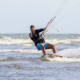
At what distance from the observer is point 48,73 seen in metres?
5.40

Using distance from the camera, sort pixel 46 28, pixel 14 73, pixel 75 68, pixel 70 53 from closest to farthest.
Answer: pixel 14 73
pixel 75 68
pixel 46 28
pixel 70 53

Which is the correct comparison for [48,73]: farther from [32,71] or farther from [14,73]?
[14,73]

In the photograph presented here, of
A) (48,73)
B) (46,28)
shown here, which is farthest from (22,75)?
(46,28)

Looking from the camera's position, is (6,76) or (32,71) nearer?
(6,76)

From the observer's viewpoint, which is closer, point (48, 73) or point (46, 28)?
point (48, 73)

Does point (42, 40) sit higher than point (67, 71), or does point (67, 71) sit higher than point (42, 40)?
point (42, 40)

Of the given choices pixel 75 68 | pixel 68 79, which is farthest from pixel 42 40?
pixel 68 79

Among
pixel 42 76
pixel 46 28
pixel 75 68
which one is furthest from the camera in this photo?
pixel 46 28

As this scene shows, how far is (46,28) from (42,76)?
3.60m

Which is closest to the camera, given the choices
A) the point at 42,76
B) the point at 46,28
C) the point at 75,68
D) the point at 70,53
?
the point at 42,76

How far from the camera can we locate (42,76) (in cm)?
505

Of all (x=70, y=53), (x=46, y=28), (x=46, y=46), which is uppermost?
(x=46, y=28)

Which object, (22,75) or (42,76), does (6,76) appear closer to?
(22,75)

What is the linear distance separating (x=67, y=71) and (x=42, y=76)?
35.0 inches
